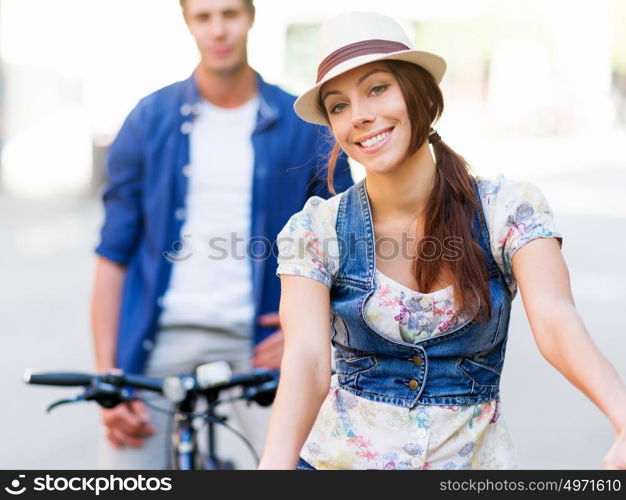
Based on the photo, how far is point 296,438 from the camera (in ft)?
6.08

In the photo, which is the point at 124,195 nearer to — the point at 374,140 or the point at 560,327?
the point at 374,140

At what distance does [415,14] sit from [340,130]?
17.5 metres

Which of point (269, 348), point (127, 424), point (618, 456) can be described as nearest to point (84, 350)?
point (127, 424)

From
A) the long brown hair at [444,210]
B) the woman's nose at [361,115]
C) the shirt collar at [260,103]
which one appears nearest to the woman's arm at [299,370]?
the long brown hair at [444,210]

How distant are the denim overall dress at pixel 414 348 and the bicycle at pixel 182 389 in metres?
0.77

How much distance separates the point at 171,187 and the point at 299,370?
1214 millimetres

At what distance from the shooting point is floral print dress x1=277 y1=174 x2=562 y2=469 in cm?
206

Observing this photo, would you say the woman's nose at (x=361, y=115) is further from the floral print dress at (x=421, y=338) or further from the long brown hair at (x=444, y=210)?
the floral print dress at (x=421, y=338)

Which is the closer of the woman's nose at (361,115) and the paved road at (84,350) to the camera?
the woman's nose at (361,115)

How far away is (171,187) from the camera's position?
9.91ft

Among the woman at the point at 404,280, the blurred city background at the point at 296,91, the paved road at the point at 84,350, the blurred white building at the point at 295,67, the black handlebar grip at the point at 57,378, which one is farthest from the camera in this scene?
the blurred white building at the point at 295,67

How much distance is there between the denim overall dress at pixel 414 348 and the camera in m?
2.07
